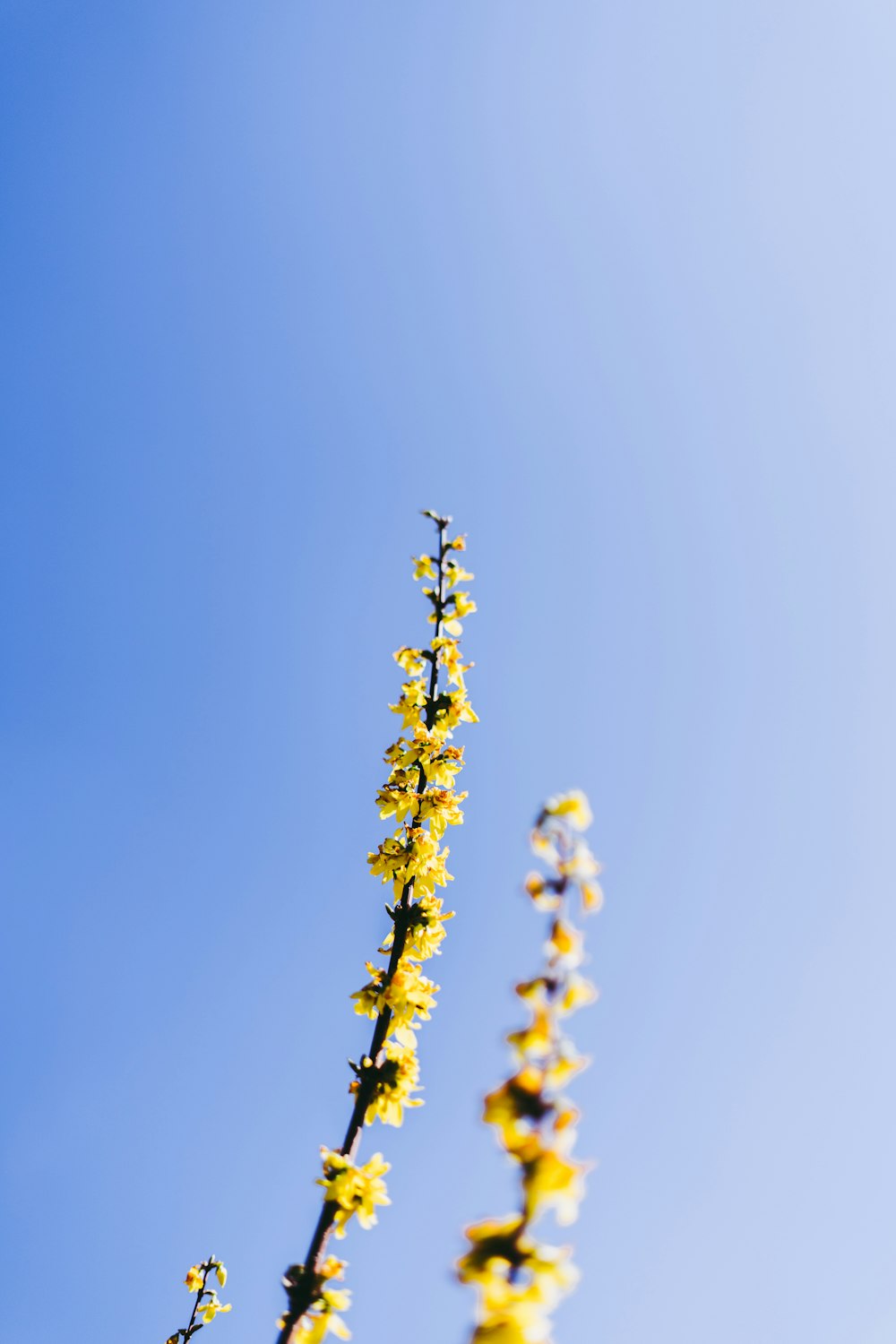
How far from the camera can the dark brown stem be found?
3.57 m

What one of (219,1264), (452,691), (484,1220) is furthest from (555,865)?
(219,1264)

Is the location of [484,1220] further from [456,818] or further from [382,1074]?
[456,818]

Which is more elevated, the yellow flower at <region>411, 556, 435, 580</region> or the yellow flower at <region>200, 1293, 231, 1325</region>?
the yellow flower at <region>411, 556, 435, 580</region>

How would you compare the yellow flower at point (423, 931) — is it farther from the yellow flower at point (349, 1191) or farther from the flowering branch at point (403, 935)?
the yellow flower at point (349, 1191)

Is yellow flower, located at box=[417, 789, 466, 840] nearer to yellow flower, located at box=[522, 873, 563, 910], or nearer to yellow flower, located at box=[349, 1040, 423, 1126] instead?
yellow flower, located at box=[349, 1040, 423, 1126]

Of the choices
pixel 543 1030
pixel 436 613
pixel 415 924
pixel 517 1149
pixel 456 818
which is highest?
pixel 436 613

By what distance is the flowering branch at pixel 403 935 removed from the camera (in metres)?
3.71

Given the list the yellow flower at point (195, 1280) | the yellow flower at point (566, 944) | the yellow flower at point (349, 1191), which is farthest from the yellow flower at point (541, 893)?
the yellow flower at point (195, 1280)

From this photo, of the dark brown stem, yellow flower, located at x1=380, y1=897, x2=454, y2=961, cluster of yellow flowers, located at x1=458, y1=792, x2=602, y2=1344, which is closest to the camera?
cluster of yellow flowers, located at x1=458, y1=792, x2=602, y2=1344

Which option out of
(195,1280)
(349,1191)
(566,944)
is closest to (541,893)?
(566,944)

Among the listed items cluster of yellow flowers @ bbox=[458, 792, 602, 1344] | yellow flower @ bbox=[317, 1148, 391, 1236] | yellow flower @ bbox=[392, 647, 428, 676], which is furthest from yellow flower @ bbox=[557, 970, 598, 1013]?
yellow flower @ bbox=[392, 647, 428, 676]

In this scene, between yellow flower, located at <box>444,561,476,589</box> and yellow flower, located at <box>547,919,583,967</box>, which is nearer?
yellow flower, located at <box>547,919,583,967</box>

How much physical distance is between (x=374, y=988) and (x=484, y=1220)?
2.45 m

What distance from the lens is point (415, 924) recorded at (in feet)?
16.0
